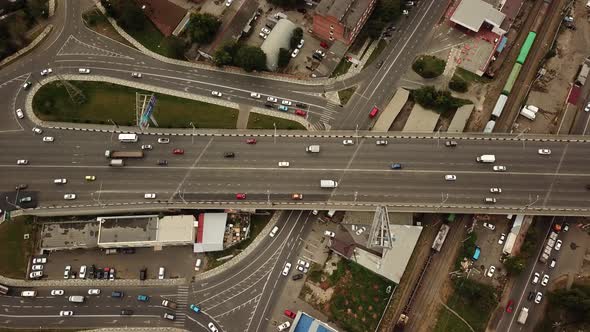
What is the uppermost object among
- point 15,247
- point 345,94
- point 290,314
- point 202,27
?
point 202,27

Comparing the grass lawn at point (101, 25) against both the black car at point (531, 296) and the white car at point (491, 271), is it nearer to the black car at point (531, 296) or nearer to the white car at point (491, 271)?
the white car at point (491, 271)

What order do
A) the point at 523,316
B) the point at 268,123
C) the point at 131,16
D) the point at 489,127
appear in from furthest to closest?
1. the point at 131,16
2. the point at 268,123
3. the point at 489,127
4. the point at 523,316

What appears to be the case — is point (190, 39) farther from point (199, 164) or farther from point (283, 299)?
point (283, 299)

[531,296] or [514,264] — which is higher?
[514,264]

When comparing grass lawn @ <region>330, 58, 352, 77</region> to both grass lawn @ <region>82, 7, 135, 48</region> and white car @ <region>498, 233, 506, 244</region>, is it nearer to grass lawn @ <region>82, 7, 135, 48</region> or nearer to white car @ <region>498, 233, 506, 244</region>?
white car @ <region>498, 233, 506, 244</region>

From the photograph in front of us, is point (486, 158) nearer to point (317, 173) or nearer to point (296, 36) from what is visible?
point (317, 173)

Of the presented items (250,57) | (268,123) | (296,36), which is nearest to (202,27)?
(250,57)

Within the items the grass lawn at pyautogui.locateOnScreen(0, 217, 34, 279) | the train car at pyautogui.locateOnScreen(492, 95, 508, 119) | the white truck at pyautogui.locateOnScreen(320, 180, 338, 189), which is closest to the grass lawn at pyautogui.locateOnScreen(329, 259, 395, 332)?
the white truck at pyautogui.locateOnScreen(320, 180, 338, 189)
